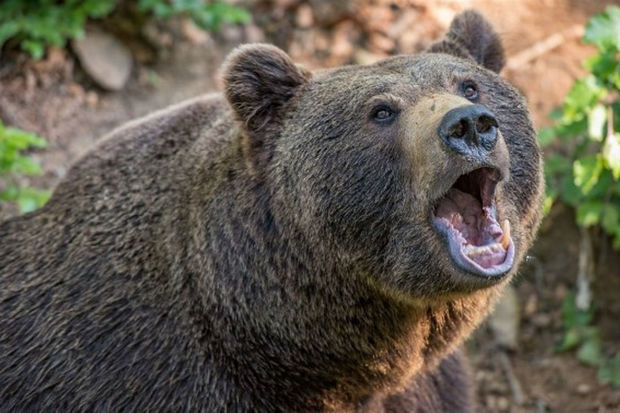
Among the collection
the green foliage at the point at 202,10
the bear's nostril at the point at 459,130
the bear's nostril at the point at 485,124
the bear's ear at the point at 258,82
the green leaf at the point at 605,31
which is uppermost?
the green leaf at the point at 605,31

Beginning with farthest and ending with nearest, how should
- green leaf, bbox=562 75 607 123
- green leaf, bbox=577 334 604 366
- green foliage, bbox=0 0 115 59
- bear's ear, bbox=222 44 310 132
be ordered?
green foliage, bbox=0 0 115 59
green leaf, bbox=577 334 604 366
green leaf, bbox=562 75 607 123
bear's ear, bbox=222 44 310 132

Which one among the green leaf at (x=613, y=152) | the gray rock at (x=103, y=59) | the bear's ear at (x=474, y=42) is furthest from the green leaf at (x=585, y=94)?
the gray rock at (x=103, y=59)

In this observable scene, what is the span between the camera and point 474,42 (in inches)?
215

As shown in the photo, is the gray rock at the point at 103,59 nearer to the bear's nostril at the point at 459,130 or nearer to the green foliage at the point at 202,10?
the green foliage at the point at 202,10

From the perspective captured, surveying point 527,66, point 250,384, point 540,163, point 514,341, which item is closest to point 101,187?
point 250,384

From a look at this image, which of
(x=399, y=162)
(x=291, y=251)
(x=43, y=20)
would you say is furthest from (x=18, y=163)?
(x=399, y=162)

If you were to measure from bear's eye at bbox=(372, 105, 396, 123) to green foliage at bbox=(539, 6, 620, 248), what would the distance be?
2.20 meters

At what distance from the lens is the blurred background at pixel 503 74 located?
7145 millimetres

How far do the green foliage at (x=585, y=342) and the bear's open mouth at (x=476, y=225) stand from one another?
3.39m

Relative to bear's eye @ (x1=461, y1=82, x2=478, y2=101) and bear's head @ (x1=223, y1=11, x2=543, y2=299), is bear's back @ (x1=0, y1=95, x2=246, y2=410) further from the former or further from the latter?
bear's eye @ (x1=461, y1=82, x2=478, y2=101)

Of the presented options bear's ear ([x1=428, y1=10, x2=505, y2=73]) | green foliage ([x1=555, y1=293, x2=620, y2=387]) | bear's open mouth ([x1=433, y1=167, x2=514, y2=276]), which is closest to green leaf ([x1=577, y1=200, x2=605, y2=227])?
green foliage ([x1=555, y1=293, x2=620, y2=387])

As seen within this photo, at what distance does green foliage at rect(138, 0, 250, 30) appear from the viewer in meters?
8.45

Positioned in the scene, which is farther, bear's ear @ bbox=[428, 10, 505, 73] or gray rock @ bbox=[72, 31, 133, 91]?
gray rock @ bbox=[72, 31, 133, 91]

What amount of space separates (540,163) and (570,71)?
408cm
